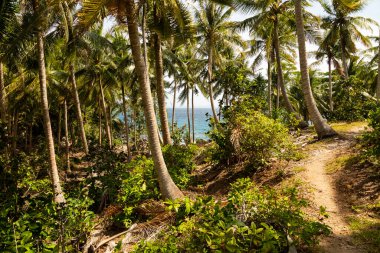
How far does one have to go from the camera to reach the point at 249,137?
8898 mm

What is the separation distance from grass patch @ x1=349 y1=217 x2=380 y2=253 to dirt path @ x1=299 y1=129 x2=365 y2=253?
0.12m

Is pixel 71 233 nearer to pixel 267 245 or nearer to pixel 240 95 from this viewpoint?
pixel 267 245

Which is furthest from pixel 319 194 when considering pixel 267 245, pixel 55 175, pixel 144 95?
pixel 55 175

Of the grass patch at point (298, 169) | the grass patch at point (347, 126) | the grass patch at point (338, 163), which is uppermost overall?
the grass patch at point (347, 126)

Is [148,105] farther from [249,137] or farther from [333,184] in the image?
[333,184]

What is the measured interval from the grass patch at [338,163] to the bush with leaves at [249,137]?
1.12 meters

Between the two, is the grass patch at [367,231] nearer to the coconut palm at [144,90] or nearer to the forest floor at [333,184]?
the forest floor at [333,184]

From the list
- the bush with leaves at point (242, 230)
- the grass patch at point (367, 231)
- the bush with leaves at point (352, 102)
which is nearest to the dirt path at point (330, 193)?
the grass patch at point (367, 231)

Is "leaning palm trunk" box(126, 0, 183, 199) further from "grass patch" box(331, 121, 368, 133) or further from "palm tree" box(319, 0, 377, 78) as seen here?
"palm tree" box(319, 0, 377, 78)

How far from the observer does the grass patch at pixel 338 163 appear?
795 cm

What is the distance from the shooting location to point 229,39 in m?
21.0

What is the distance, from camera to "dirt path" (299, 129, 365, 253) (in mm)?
4529

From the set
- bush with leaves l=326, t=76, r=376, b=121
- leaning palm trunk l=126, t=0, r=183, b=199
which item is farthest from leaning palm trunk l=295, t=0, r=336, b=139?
leaning palm trunk l=126, t=0, r=183, b=199

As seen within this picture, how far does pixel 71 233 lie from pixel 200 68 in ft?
77.8
